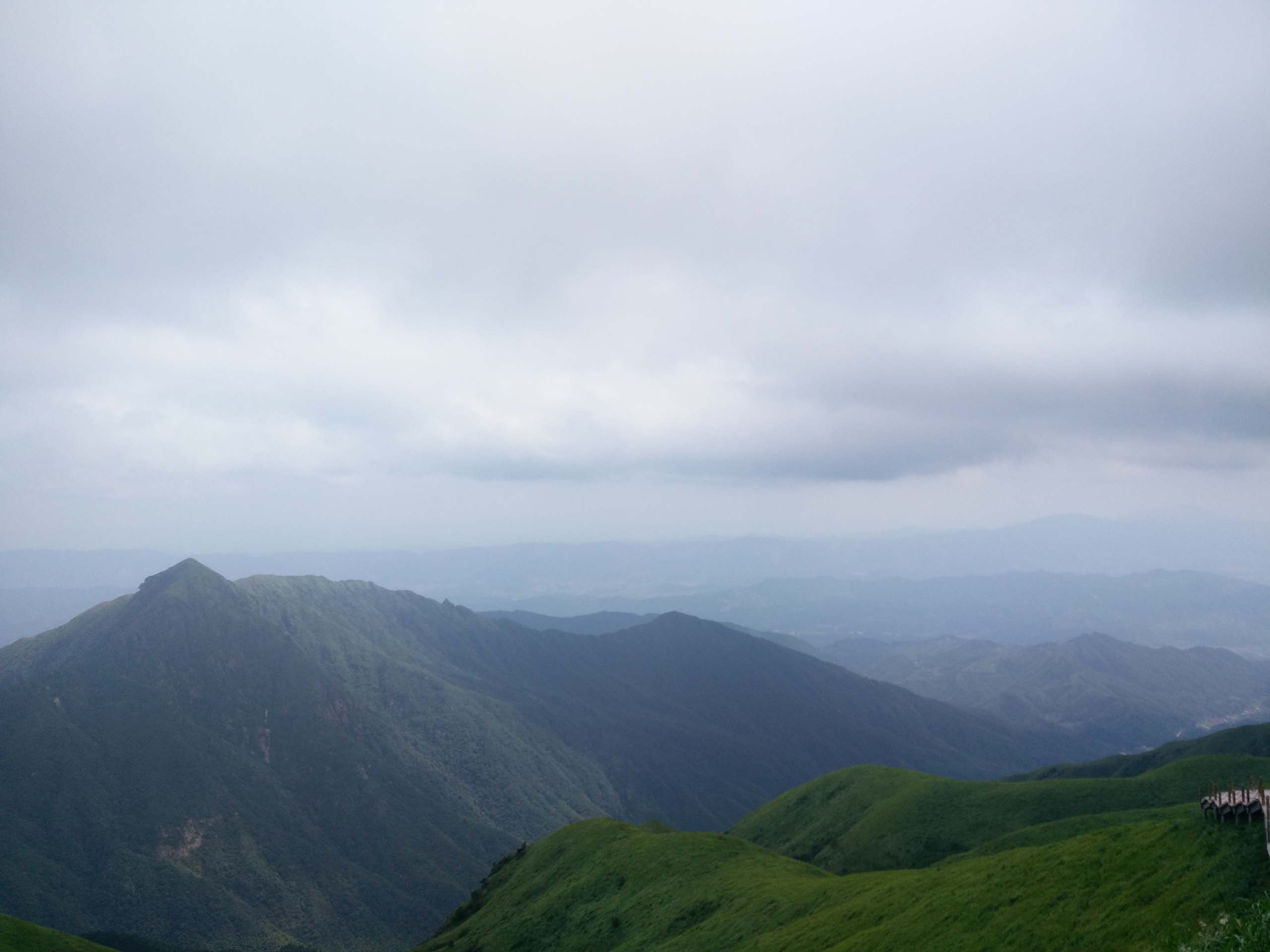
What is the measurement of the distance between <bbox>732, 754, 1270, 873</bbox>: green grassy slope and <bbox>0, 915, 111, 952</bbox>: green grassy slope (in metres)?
96.0

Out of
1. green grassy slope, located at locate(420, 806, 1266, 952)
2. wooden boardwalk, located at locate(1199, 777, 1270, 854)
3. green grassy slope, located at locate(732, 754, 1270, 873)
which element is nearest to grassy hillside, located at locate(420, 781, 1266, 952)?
green grassy slope, located at locate(420, 806, 1266, 952)

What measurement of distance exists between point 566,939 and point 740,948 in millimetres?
30604

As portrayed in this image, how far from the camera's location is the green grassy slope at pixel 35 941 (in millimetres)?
79188

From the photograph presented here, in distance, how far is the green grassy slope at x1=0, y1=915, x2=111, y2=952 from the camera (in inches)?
3118

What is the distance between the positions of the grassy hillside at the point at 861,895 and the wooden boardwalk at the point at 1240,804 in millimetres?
666

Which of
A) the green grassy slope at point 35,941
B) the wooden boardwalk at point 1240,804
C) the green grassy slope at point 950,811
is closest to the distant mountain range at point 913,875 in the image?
the green grassy slope at point 950,811

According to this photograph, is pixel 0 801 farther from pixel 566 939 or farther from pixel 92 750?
pixel 566 939

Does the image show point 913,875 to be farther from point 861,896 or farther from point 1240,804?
point 1240,804

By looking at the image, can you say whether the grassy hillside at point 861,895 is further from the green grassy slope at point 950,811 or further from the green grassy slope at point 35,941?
the green grassy slope at point 35,941

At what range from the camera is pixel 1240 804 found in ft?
99.9

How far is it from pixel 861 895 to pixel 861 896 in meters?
0.12

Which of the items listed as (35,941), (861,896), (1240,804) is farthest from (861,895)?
(35,941)

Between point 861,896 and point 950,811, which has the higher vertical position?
point 861,896

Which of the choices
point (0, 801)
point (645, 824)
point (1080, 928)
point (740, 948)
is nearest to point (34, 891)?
point (0, 801)
